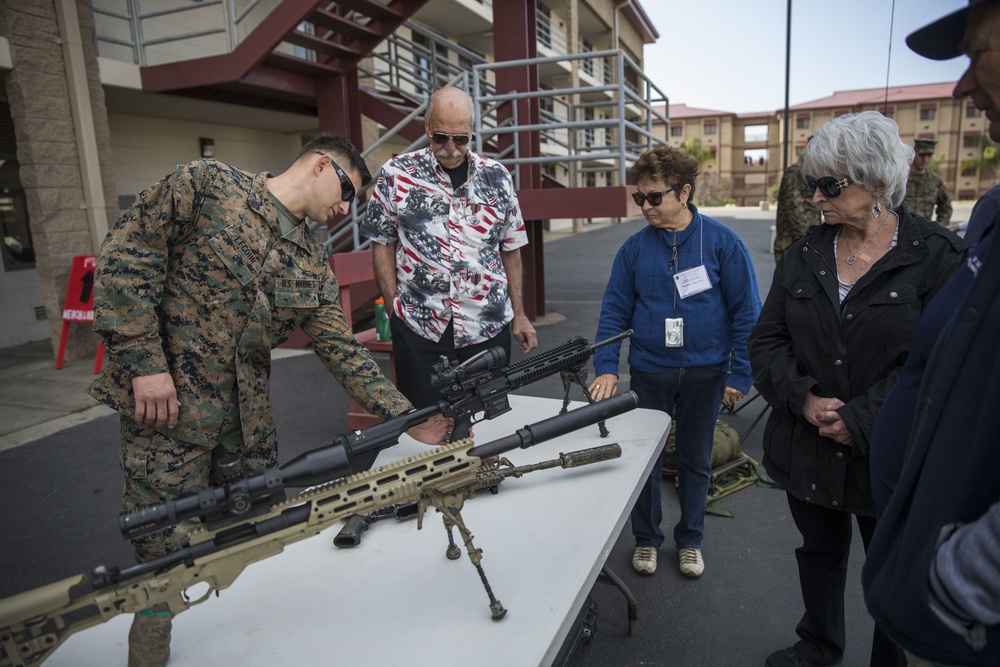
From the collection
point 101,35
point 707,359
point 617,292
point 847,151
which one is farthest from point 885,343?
point 101,35

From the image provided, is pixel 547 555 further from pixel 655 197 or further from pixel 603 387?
pixel 655 197

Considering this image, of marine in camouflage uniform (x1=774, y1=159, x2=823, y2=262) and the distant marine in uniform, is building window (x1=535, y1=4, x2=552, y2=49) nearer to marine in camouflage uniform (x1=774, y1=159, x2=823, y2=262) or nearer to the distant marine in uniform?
the distant marine in uniform

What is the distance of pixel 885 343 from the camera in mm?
1941

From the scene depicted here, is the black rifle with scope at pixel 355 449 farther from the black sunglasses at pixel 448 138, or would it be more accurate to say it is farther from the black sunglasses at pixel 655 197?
the black sunglasses at pixel 448 138

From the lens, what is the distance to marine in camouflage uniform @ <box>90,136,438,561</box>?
1.71 m

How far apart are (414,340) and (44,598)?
1872mm

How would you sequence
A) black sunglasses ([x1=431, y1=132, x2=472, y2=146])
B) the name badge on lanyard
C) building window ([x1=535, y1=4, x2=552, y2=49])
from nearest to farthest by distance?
the name badge on lanyard
black sunglasses ([x1=431, y1=132, x2=472, y2=146])
building window ([x1=535, y1=4, x2=552, y2=49])

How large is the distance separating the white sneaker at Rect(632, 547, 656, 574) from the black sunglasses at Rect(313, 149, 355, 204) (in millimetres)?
2183

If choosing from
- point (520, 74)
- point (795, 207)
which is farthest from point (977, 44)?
point (520, 74)

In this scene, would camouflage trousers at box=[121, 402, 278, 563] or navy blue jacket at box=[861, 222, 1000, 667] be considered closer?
navy blue jacket at box=[861, 222, 1000, 667]

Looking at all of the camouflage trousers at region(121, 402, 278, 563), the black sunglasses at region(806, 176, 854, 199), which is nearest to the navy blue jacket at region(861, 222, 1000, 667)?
the black sunglasses at region(806, 176, 854, 199)

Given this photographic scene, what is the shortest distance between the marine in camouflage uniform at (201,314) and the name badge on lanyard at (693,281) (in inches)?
54.3

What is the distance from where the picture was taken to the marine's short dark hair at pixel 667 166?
8.70 ft

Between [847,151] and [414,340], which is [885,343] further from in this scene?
[414,340]
